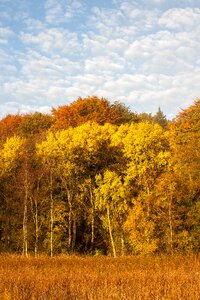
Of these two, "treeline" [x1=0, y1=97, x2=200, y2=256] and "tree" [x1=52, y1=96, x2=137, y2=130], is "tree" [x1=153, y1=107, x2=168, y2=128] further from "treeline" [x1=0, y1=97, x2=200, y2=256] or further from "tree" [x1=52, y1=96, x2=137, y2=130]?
"treeline" [x1=0, y1=97, x2=200, y2=256]


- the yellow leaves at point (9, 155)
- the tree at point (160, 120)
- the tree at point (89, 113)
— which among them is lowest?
the yellow leaves at point (9, 155)

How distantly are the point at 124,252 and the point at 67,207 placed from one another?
793 centimetres

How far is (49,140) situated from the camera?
40.6m

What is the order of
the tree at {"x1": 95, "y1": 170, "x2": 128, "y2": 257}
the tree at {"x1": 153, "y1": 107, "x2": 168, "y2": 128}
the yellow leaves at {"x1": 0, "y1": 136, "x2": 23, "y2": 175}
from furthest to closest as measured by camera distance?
the tree at {"x1": 153, "y1": 107, "x2": 168, "y2": 128}, the yellow leaves at {"x1": 0, "y1": 136, "x2": 23, "y2": 175}, the tree at {"x1": 95, "y1": 170, "x2": 128, "y2": 257}

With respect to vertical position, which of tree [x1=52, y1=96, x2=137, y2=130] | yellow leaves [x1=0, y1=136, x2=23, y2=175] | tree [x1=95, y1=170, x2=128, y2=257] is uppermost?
tree [x1=52, y1=96, x2=137, y2=130]

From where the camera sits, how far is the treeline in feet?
108

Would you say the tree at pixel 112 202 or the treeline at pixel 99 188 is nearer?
the treeline at pixel 99 188

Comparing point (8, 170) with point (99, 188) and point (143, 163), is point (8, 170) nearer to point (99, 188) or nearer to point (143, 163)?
point (99, 188)

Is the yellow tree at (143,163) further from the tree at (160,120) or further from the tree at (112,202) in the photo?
the tree at (160,120)

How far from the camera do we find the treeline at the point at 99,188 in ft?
108

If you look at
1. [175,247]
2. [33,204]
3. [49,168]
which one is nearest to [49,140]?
[49,168]

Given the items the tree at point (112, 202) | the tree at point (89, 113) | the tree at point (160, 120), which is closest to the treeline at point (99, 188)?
the tree at point (112, 202)

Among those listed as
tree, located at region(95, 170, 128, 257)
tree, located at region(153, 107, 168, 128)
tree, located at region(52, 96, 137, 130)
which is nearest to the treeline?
tree, located at region(95, 170, 128, 257)

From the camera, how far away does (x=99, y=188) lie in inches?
1532
